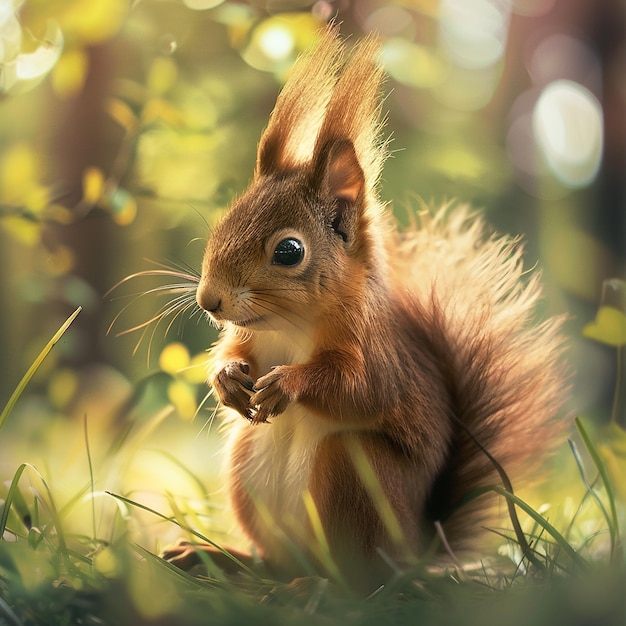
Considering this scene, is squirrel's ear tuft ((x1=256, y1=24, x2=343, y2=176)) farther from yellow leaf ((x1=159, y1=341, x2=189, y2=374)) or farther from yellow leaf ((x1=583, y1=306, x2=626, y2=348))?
yellow leaf ((x1=583, y1=306, x2=626, y2=348))

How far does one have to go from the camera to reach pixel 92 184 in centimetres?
121

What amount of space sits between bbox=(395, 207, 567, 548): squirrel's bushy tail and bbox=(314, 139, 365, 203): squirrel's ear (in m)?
0.19

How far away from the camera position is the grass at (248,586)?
0.67 m

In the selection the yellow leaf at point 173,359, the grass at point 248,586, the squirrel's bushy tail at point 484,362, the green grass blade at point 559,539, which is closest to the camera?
the grass at point 248,586

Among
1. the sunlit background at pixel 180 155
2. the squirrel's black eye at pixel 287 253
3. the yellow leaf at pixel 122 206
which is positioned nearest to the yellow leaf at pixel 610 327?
the sunlit background at pixel 180 155

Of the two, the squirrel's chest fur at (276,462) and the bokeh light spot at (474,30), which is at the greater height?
the bokeh light spot at (474,30)

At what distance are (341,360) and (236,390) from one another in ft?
0.41

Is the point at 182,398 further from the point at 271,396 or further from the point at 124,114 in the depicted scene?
the point at 124,114

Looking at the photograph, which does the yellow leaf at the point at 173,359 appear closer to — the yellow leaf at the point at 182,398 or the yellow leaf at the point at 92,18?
the yellow leaf at the point at 182,398

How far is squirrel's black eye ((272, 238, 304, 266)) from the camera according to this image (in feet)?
2.80

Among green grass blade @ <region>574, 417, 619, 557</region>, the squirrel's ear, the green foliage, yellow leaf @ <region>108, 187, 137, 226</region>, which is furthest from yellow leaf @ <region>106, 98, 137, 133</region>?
green grass blade @ <region>574, 417, 619, 557</region>

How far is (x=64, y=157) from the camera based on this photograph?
49.3 inches

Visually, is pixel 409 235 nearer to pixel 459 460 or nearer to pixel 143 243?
pixel 459 460

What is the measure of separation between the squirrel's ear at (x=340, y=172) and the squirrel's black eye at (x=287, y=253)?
8 cm
